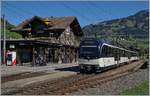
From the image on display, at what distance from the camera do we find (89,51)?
31938 millimetres

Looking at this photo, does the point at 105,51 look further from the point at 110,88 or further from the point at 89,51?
the point at 110,88

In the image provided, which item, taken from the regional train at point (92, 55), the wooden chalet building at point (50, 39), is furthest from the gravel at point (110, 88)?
the wooden chalet building at point (50, 39)

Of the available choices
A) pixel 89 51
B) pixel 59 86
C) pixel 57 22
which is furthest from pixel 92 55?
pixel 57 22

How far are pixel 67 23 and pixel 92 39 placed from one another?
36.2 m

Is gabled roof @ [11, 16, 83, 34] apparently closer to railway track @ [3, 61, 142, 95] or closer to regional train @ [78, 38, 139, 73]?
regional train @ [78, 38, 139, 73]

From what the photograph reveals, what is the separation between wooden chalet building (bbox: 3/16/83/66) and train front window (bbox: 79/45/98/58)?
1775cm

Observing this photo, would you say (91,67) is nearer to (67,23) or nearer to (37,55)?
(37,55)

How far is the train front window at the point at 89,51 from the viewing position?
31.7 metres

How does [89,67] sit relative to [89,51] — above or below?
below

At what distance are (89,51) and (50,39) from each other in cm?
2759

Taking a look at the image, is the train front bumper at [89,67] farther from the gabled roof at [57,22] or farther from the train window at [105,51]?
the gabled roof at [57,22]

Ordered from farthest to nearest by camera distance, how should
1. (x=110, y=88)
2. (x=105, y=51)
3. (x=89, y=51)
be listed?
(x=105, y=51), (x=89, y=51), (x=110, y=88)

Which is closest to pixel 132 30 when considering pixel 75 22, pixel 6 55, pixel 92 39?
pixel 75 22

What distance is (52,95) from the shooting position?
50.1ft
